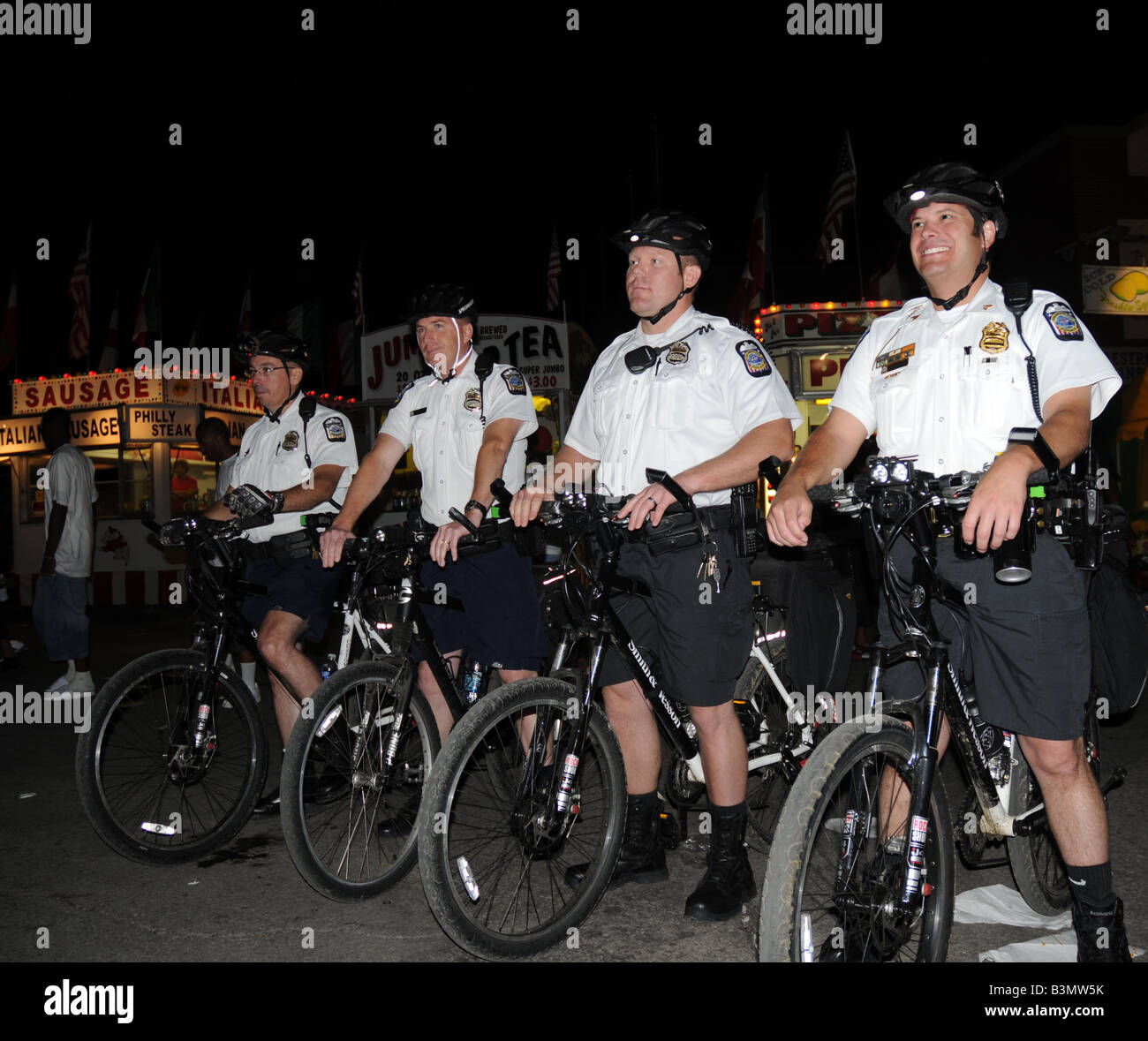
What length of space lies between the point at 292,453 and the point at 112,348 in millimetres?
18515

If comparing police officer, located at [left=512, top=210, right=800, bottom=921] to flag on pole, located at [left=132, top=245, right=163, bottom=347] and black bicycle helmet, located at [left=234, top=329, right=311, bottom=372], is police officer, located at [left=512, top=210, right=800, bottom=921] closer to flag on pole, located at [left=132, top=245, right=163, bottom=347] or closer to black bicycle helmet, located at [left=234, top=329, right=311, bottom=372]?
black bicycle helmet, located at [left=234, top=329, right=311, bottom=372]

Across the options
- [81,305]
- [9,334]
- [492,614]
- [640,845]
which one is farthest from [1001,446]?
[9,334]

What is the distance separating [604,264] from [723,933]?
3336 centimetres

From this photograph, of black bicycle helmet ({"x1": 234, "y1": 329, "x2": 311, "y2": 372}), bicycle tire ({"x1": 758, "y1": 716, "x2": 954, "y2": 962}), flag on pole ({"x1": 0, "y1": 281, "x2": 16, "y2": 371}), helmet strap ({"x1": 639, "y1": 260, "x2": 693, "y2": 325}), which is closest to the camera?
bicycle tire ({"x1": 758, "y1": 716, "x2": 954, "y2": 962})

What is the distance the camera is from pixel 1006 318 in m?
2.98

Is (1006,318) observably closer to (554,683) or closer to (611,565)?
(611,565)

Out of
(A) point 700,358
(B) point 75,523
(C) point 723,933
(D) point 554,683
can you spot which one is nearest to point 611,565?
(D) point 554,683

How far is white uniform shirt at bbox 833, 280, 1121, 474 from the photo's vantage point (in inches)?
113

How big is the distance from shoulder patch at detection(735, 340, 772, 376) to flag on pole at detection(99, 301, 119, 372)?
759 inches

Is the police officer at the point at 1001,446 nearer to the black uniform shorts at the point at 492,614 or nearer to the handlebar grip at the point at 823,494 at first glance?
the handlebar grip at the point at 823,494

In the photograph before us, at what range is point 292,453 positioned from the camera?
5.24m

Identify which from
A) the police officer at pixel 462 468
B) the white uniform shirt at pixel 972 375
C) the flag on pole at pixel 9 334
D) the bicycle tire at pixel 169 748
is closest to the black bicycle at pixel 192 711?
the bicycle tire at pixel 169 748

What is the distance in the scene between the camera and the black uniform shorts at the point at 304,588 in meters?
4.85

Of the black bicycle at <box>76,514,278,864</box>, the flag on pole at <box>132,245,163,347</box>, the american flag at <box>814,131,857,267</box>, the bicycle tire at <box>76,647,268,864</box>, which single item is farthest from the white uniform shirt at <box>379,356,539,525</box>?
the flag on pole at <box>132,245,163,347</box>
